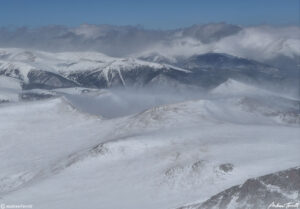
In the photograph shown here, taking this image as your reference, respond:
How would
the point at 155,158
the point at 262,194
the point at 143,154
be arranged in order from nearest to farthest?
the point at 262,194, the point at 155,158, the point at 143,154

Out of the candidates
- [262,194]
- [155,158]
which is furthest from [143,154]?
[262,194]

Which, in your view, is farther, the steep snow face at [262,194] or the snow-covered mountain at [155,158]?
the snow-covered mountain at [155,158]

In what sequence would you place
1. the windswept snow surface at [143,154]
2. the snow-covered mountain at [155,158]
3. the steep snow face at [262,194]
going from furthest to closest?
the windswept snow surface at [143,154], the snow-covered mountain at [155,158], the steep snow face at [262,194]

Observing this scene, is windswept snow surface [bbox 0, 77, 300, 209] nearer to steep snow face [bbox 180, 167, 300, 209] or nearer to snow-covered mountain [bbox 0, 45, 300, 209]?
snow-covered mountain [bbox 0, 45, 300, 209]

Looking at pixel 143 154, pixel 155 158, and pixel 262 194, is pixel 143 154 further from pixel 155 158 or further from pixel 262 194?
pixel 262 194

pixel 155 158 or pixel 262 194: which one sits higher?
pixel 262 194

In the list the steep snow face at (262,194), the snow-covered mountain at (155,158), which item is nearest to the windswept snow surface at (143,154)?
the snow-covered mountain at (155,158)

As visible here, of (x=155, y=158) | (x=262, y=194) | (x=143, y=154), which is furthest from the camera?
(x=143, y=154)

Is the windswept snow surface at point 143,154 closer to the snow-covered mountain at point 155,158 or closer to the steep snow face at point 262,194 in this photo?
the snow-covered mountain at point 155,158

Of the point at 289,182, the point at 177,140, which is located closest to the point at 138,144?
the point at 177,140
